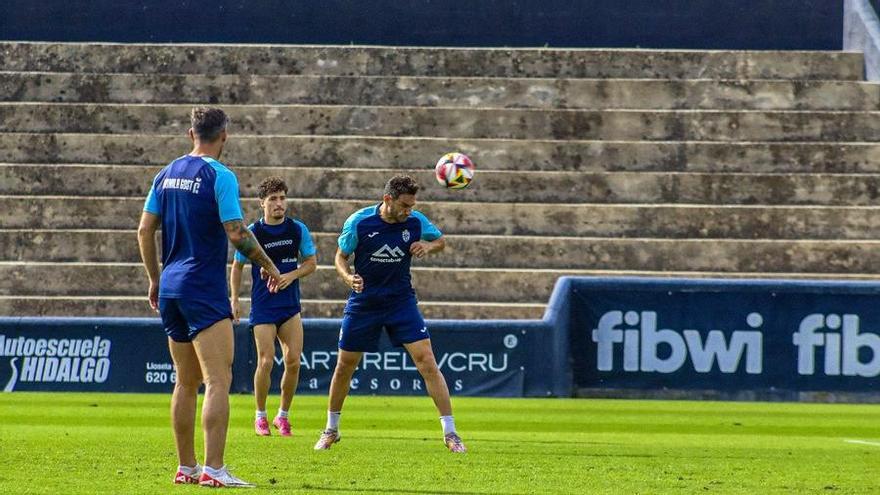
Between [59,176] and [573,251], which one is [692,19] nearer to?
[573,251]

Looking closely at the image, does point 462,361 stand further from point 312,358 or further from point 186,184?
point 186,184

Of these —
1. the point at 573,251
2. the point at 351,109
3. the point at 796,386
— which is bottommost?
the point at 796,386

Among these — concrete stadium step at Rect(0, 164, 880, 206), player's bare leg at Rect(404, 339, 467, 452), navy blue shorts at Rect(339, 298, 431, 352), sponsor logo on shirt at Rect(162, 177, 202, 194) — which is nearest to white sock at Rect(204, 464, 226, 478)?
sponsor logo on shirt at Rect(162, 177, 202, 194)

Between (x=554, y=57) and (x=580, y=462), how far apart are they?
17337 millimetres

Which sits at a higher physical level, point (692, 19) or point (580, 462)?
point (692, 19)

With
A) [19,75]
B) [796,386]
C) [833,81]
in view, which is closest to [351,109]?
[19,75]

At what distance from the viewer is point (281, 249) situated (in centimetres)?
1430

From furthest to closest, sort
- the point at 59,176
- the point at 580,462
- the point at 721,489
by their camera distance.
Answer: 1. the point at 59,176
2. the point at 580,462
3. the point at 721,489

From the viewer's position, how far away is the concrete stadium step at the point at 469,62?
27.8 metres

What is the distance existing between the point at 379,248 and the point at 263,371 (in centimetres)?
198

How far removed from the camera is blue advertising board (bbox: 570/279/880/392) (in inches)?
779

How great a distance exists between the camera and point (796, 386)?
1988 cm

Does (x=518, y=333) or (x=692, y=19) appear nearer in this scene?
(x=518, y=333)

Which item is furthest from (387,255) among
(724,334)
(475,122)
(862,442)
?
(475,122)
